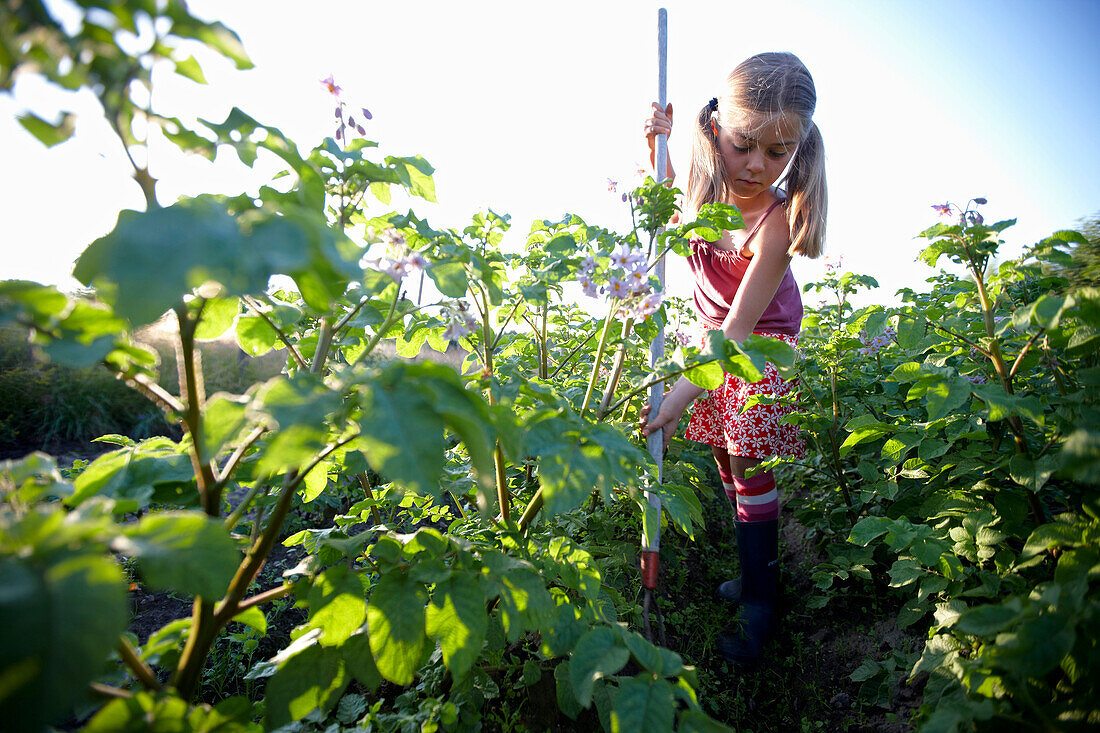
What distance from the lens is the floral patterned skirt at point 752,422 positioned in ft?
7.72

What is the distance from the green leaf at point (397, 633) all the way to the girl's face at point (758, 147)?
2153 mm

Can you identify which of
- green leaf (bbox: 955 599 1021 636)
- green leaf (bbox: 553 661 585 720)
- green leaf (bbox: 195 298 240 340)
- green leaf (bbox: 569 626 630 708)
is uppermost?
green leaf (bbox: 195 298 240 340)

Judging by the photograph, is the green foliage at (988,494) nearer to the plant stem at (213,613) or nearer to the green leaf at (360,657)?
the green leaf at (360,657)

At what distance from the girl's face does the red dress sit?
0.15 metres

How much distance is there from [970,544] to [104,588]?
1888 mm

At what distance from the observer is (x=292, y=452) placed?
657mm

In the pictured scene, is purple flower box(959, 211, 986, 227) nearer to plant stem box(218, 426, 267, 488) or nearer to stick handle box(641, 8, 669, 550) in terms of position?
stick handle box(641, 8, 669, 550)

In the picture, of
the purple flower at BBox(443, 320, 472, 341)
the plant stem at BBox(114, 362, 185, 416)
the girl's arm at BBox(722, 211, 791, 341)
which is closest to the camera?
the plant stem at BBox(114, 362, 185, 416)

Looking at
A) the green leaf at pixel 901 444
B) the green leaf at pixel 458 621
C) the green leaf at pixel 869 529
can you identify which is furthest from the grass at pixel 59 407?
the green leaf at pixel 901 444

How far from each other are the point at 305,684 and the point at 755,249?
213cm

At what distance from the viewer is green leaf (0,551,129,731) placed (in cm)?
49

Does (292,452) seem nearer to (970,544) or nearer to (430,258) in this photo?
(430,258)

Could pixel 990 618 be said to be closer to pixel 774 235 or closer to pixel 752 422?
pixel 752 422

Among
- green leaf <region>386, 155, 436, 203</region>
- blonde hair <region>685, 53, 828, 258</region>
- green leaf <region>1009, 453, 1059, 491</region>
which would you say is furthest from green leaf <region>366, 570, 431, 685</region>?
blonde hair <region>685, 53, 828, 258</region>
